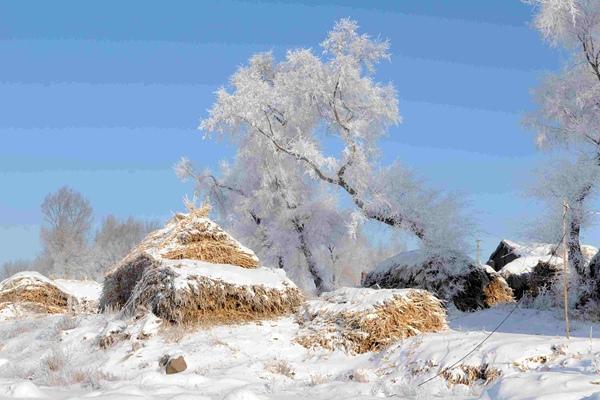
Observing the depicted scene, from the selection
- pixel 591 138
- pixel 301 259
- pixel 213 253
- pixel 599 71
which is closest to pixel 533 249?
pixel 591 138

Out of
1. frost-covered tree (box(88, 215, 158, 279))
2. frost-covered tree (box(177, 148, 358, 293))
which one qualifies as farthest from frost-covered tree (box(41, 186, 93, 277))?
frost-covered tree (box(177, 148, 358, 293))

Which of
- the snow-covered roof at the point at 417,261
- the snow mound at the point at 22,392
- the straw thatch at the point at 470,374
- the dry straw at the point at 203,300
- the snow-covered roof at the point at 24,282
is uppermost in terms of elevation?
the snow-covered roof at the point at 24,282

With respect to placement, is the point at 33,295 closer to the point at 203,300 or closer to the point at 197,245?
the point at 197,245

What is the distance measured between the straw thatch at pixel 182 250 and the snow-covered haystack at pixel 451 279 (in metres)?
7.00

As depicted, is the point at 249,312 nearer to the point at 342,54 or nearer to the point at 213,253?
the point at 213,253

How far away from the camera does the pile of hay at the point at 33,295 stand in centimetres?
1886

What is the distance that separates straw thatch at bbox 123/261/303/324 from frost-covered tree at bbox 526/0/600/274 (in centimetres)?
882

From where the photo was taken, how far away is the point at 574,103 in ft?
61.9

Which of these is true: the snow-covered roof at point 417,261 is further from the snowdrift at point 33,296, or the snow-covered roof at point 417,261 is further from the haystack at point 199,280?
the snowdrift at point 33,296

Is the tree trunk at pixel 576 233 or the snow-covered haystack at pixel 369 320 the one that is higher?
the tree trunk at pixel 576 233

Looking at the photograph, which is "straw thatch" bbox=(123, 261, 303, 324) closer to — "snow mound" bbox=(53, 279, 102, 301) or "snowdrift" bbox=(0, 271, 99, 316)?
"snowdrift" bbox=(0, 271, 99, 316)

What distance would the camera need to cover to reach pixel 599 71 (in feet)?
59.8

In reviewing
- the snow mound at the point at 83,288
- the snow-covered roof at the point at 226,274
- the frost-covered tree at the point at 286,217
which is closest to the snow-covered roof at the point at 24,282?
the snow mound at the point at 83,288

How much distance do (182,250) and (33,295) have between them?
9314 millimetres
